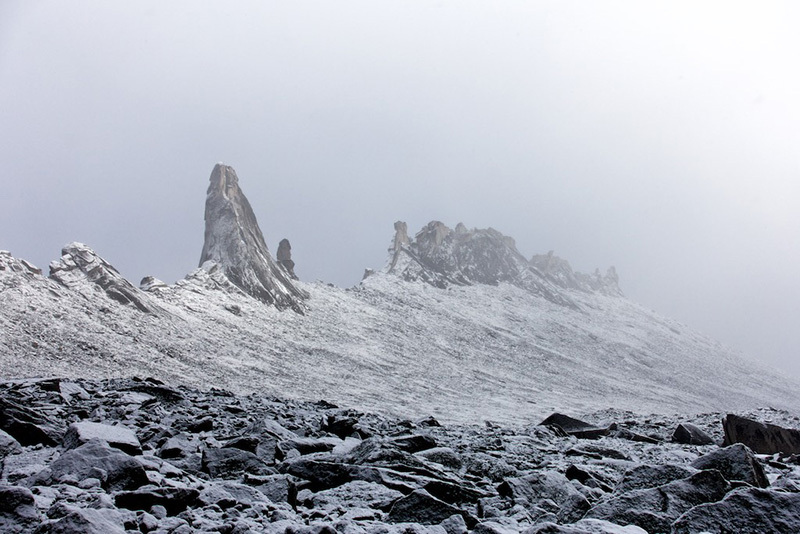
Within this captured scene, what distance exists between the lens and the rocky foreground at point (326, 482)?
11.8 ft

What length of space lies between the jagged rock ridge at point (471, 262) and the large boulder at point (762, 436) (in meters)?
76.3

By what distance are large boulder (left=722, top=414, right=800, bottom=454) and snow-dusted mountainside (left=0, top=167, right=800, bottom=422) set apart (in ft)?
55.5

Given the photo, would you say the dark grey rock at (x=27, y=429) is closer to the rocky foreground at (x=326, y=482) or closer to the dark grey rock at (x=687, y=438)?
the rocky foreground at (x=326, y=482)

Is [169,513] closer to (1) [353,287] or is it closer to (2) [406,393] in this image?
(2) [406,393]

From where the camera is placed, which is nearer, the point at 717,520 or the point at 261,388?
the point at 717,520

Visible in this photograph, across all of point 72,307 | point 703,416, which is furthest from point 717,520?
point 72,307

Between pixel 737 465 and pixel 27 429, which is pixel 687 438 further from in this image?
pixel 27 429

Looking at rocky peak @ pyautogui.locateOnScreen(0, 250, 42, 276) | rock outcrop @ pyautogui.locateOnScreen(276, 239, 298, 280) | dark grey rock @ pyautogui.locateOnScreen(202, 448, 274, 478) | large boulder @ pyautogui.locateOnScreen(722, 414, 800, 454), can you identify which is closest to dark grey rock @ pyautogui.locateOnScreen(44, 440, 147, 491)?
dark grey rock @ pyautogui.locateOnScreen(202, 448, 274, 478)

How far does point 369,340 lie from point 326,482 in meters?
48.5

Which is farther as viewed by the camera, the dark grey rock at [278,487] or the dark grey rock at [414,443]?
the dark grey rock at [414,443]

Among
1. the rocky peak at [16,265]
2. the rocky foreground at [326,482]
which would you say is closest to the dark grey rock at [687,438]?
the rocky foreground at [326,482]

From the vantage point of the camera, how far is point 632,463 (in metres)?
8.01

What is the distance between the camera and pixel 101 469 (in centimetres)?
456

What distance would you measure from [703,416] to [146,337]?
36.4m
